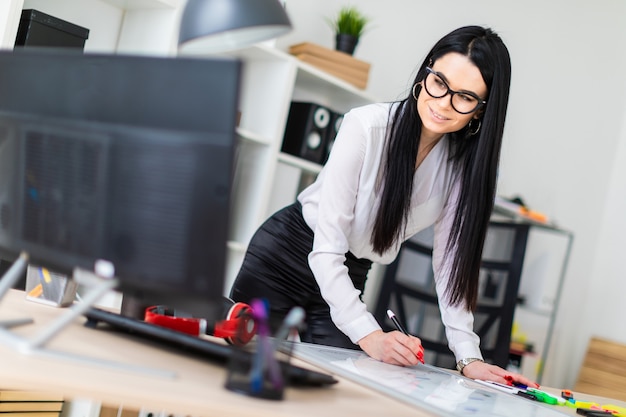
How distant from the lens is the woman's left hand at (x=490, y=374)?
1729 mm

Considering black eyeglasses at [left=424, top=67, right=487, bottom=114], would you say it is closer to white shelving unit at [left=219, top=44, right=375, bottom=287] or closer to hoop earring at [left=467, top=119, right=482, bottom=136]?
hoop earring at [left=467, top=119, right=482, bottom=136]

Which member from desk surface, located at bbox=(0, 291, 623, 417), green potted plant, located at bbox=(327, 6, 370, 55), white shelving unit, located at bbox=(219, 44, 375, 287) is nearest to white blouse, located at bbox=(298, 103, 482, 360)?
desk surface, located at bbox=(0, 291, 623, 417)

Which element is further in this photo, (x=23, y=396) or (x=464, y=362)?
(x=23, y=396)

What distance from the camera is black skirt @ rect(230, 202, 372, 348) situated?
6.70 feet

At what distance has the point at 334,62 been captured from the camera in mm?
3475

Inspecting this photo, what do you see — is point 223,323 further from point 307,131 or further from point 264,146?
point 307,131

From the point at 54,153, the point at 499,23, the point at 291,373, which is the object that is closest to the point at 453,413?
the point at 291,373

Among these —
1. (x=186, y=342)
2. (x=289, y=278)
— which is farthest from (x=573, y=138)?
(x=186, y=342)

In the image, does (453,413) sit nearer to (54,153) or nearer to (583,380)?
(54,153)

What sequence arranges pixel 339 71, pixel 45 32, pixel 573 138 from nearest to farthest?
1. pixel 45 32
2. pixel 339 71
3. pixel 573 138

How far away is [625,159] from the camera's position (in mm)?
4973

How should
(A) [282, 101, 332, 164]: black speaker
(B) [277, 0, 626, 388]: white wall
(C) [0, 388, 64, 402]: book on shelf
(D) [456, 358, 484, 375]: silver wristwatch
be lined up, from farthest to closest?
(B) [277, 0, 626, 388]: white wall
(A) [282, 101, 332, 164]: black speaker
(C) [0, 388, 64, 402]: book on shelf
(D) [456, 358, 484, 375]: silver wristwatch

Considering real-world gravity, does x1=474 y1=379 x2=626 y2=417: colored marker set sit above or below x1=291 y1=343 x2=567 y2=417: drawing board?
below

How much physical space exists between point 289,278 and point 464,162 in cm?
58
